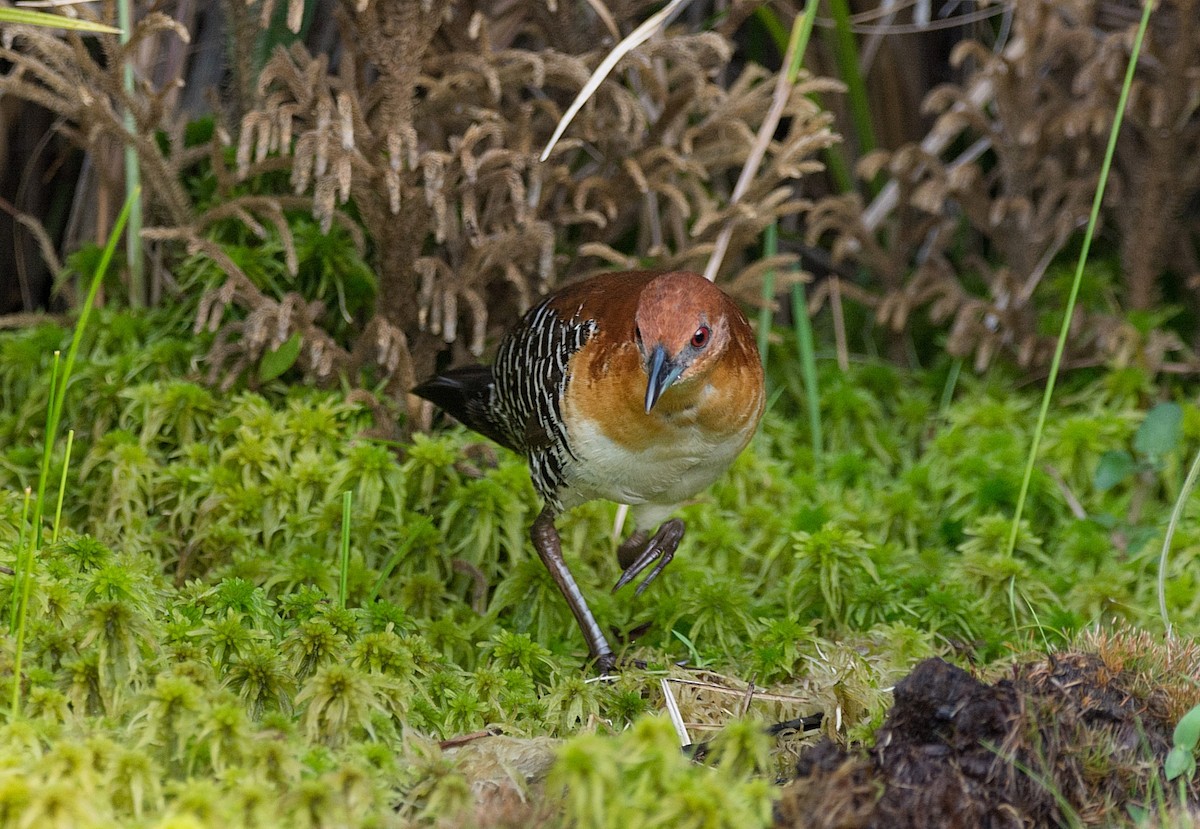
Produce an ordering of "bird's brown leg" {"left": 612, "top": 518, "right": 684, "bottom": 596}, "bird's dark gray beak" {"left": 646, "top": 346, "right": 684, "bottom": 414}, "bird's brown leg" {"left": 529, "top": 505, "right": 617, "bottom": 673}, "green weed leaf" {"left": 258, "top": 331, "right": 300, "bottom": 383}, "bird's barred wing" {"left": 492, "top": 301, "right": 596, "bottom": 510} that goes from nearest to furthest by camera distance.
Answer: "bird's dark gray beak" {"left": 646, "top": 346, "right": 684, "bottom": 414}
"bird's barred wing" {"left": 492, "top": 301, "right": 596, "bottom": 510}
"bird's brown leg" {"left": 529, "top": 505, "right": 617, "bottom": 673}
"bird's brown leg" {"left": 612, "top": 518, "right": 684, "bottom": 596}
"green weed leaf" {"left": 258, "top": 331, "right": 300, "bottom": 383}

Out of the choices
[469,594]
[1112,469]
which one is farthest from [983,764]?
[1112,469]

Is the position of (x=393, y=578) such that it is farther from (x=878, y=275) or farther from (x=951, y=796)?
(x=878, y=275)

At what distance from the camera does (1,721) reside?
2.66m

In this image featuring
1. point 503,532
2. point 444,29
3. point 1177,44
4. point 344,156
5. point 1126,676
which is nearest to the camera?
point 1126,676

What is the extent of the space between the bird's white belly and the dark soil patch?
96cm

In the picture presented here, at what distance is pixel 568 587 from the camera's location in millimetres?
3840

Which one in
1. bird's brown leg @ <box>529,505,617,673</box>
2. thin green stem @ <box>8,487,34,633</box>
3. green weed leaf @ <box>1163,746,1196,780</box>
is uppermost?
thin green stem @ <box>8,487,34,633</box>

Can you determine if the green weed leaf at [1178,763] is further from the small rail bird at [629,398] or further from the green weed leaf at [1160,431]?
the green weed leaf at [1160,431]

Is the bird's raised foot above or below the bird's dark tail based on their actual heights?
below

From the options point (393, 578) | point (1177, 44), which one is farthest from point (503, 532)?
point (1177, 44)

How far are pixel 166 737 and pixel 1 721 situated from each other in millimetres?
380

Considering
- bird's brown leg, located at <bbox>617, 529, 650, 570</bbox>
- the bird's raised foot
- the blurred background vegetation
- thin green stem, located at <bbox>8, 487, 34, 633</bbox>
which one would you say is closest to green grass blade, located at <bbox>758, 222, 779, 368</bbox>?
the blurred background vegetation

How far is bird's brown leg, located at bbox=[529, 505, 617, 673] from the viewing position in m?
3.72

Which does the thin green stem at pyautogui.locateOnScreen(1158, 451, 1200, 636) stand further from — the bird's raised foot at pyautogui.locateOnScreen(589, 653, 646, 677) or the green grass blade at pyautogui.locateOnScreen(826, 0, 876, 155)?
the green grass blade at pyautogui.locateOnScreen(826, 0, 876, 155)
